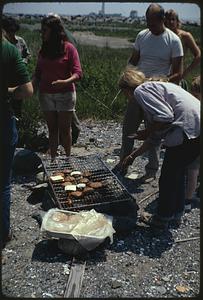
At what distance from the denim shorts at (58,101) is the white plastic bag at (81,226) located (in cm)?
125

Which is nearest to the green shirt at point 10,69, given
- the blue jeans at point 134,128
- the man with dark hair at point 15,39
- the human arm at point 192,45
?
the man with dark hair at point 15,39

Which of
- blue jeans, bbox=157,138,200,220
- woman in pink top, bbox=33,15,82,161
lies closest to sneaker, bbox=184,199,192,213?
blue jeans, bbox=157,138,200,220

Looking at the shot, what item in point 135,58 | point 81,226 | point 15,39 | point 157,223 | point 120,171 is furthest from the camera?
point 15,39

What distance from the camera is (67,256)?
3078 mm

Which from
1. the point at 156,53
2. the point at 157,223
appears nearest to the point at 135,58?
the point at 156,53

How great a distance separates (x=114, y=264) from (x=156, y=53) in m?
2.09

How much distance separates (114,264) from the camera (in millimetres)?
3029

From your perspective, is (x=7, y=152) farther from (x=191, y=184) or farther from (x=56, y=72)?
(x=191, y=184)

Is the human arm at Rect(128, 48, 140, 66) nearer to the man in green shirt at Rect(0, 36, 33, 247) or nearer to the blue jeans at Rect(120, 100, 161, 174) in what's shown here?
the blue jeans at Rect(120, 100, 161, 174)

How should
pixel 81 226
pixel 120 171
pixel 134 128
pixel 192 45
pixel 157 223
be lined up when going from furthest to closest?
1. pixel 120 171
2. pixel 192 45
3. pixel 134 128
4. pixel 157 223
5. pixel 81 226

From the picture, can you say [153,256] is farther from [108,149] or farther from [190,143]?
[108,149]

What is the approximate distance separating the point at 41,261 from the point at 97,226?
490 mm

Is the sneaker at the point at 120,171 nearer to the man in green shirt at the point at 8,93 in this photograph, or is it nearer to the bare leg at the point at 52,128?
the bare leg at the point at 52,128

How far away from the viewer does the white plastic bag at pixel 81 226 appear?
2996mm
